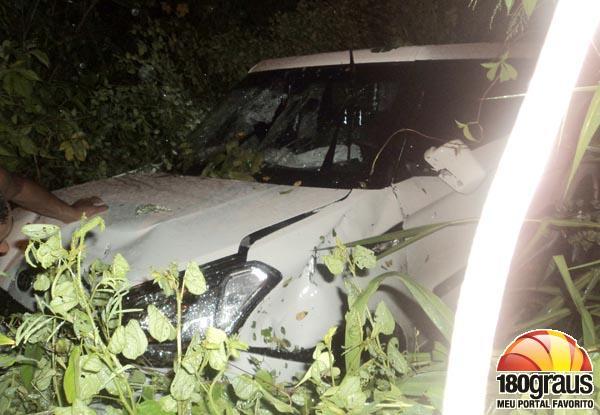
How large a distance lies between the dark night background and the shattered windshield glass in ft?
1.40

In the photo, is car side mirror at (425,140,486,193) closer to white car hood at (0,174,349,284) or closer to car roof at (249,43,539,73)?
white car hood at (0,174,349,284)

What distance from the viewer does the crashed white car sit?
1840mm

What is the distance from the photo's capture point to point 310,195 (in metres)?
2.19

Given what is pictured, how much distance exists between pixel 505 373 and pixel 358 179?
1.10 m

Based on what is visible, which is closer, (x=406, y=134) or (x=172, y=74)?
(x=406, y=134)

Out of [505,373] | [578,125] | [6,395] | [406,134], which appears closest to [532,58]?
[578,125]

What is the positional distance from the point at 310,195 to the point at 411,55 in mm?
1182

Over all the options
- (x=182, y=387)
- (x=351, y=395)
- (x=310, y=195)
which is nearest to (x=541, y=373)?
(x=351, y=395)

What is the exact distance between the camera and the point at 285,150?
266 cm

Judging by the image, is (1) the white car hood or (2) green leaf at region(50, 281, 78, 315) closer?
(2) green leaf at region(50, 281, 78, 315)

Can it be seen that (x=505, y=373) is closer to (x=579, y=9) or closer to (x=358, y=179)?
(x=579, y=9)

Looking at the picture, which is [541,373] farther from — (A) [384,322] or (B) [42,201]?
(B) [42,201]

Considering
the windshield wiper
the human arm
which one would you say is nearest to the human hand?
the human arm

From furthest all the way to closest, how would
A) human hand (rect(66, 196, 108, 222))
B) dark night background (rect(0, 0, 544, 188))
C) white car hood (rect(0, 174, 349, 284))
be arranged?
dark night background (rect(0, 0, 544, 188)) → human hand (rect(66, 196, 108, 222)) → white car hood (rect(0, 174, 349, 284))
